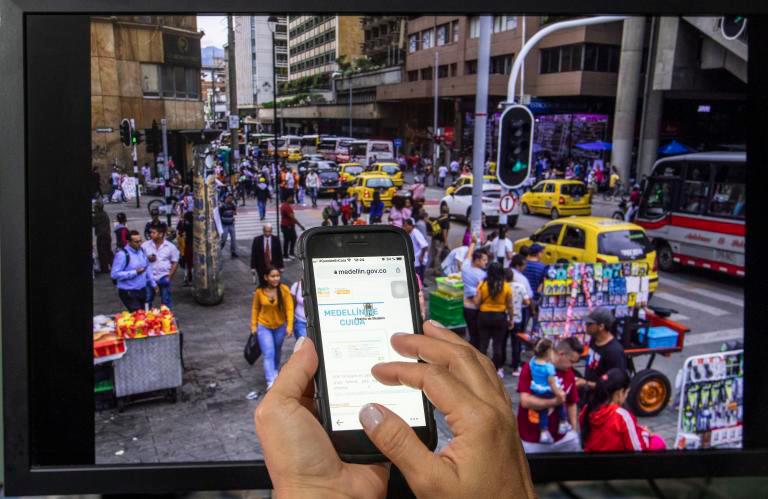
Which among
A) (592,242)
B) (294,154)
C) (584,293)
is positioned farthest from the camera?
(592,242)

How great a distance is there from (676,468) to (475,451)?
6.50 ft

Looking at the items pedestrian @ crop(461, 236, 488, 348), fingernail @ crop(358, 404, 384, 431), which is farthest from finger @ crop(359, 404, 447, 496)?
pedestrian @ crop(461, 236, 488, 348)

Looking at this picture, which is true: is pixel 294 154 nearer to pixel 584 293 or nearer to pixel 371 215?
pixel 371 215

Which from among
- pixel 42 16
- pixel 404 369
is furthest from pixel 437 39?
pixel 404 369

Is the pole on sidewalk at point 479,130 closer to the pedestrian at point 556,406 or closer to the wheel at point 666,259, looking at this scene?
the pedestrian at point 556,406

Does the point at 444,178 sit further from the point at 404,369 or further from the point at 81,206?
the point at 404,369

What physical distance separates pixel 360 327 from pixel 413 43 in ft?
10.2

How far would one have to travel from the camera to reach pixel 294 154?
4.41 meters

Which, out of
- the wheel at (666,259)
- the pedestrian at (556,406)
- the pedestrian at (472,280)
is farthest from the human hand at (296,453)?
the wheel at (666,259)

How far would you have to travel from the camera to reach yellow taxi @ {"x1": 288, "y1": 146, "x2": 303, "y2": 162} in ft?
14.2

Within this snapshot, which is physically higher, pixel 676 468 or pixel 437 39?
pixel 437 39

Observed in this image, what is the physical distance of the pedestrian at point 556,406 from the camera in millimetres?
4830

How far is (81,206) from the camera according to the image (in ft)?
7.99

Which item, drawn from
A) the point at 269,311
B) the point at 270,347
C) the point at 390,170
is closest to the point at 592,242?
the point at 390,170
